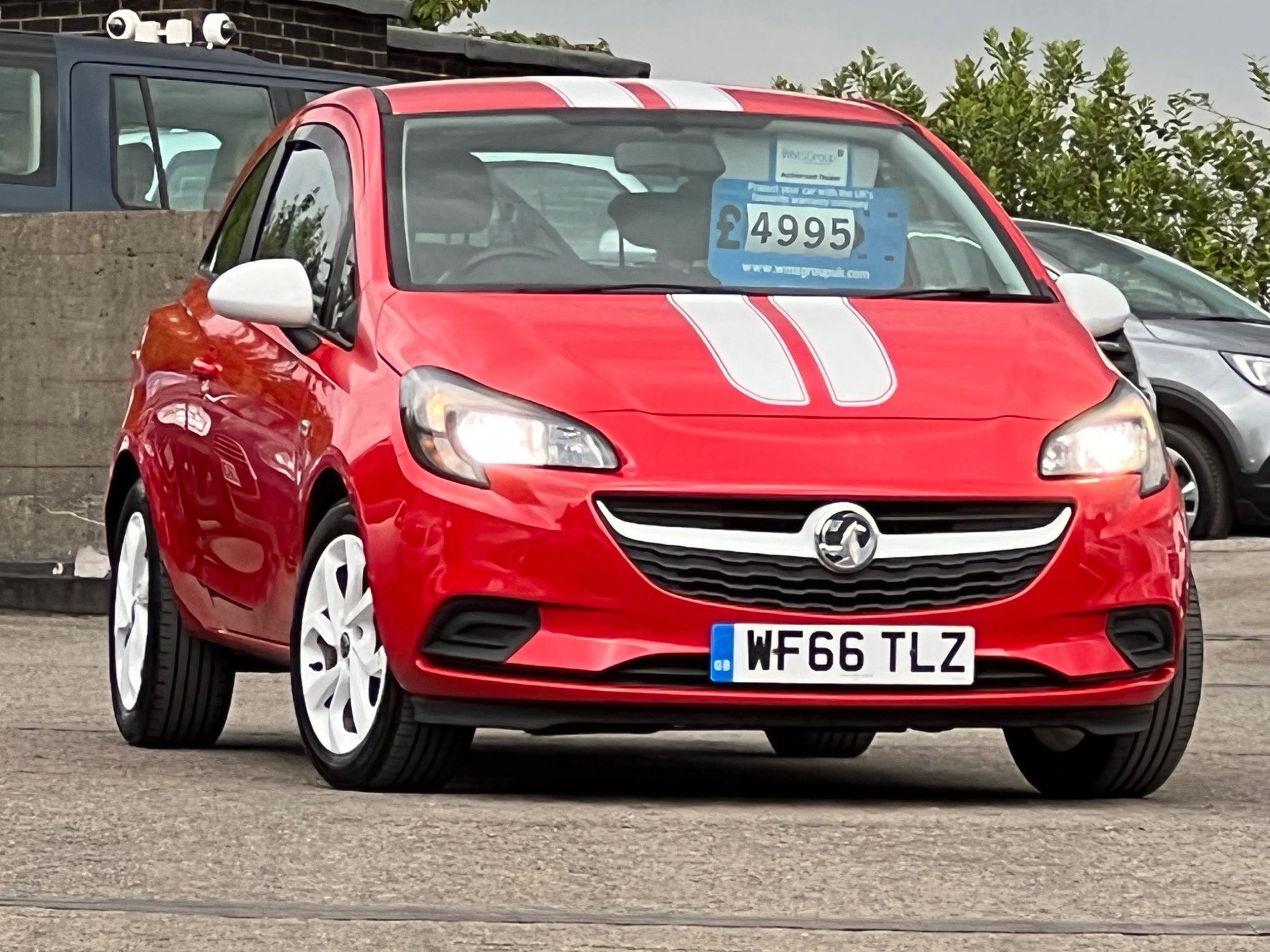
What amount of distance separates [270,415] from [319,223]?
1.94ft

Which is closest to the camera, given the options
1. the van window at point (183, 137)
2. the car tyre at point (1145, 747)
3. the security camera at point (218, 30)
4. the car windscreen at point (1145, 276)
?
the car tyre at point (1145, 747)

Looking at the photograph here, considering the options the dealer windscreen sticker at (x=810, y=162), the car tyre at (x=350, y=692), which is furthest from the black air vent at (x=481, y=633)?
the dealer windscreen sticker at (x=810, y=162)

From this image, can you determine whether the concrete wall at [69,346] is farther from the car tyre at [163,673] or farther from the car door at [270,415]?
the car door at [270,415]

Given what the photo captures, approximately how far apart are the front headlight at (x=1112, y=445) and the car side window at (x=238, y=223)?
101 inches

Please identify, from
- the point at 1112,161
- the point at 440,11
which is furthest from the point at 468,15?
the point at 1112,161

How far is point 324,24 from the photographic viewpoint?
2452cm

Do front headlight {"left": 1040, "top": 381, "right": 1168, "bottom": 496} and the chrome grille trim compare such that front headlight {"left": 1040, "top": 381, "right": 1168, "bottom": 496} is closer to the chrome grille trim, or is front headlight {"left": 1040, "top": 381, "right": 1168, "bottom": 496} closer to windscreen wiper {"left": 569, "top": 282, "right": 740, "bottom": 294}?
the chrome grille trim

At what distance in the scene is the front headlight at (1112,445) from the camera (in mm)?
6461

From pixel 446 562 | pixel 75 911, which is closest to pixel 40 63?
pixel 446 562

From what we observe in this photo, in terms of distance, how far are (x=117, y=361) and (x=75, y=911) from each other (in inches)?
336

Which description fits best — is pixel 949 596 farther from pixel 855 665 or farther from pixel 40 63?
pixel 40 63

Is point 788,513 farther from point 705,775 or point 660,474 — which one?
point 705,775

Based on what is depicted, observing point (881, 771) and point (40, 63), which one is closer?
point (881, 771)

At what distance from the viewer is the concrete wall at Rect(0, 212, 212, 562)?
513 inches
